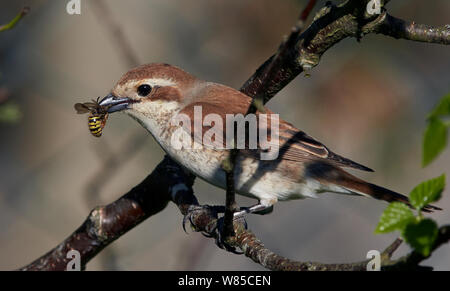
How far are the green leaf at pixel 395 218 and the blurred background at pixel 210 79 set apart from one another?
364 centimetres

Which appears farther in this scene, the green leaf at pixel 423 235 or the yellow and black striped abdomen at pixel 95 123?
the yellow and black striped abdomen at pixel 95 123

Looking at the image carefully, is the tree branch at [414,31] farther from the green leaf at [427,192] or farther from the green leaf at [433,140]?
the green leaf at [433,140]

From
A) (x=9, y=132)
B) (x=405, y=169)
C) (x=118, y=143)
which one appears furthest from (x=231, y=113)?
(x=9, y=132)

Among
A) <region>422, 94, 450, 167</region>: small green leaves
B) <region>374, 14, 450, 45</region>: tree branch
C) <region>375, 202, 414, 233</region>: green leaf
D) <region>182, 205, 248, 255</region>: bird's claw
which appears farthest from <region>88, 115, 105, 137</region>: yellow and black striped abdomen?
<region>422, 94, 450, 167</region>: small green leaves

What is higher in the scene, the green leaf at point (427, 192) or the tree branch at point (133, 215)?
the tree branch at point (133, 215)

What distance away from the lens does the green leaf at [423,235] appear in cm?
125

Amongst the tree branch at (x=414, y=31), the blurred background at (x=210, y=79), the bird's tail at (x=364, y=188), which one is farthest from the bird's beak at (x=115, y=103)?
the blurred background at (x=210, y=79)

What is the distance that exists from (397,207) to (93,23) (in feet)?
17.5

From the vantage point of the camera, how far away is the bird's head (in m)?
3.19

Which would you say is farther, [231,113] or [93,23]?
[93,23]

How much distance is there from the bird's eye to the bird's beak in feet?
0.22

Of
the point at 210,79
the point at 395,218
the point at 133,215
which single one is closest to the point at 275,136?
the point at 133,215
